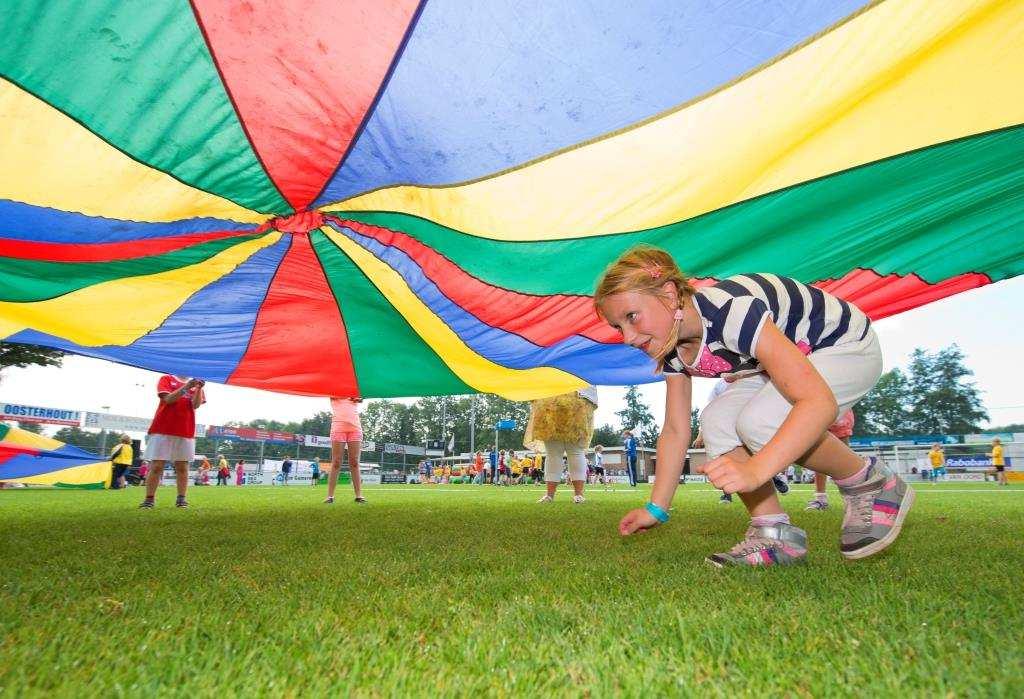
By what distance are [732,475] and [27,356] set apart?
61.1 feet

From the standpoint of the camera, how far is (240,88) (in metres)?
2.46

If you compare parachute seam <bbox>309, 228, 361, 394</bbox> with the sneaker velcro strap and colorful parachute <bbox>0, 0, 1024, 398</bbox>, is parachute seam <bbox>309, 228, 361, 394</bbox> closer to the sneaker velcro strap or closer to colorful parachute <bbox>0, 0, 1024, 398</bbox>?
colorful parachute <bbox>0, 0, 1024, 398</bbox>

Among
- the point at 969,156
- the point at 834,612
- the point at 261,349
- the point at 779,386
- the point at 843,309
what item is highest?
the point at 969,156

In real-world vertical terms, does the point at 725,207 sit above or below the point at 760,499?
above

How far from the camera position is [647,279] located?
1951mm

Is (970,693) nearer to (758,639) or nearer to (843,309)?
(758,639)

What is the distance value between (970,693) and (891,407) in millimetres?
76824

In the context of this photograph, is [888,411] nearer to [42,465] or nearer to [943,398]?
[943,398]

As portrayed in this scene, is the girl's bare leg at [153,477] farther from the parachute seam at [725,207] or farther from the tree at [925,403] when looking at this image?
the tree at [925,403]

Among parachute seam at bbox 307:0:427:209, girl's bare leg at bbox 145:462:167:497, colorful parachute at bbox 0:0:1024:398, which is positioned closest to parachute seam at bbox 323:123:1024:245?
colorful parachute at bbox 0:0:1024:398

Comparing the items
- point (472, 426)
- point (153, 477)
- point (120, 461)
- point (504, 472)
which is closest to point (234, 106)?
point (153, 477)

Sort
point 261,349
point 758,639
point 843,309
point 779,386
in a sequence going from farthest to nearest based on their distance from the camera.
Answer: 1. point 261,349
2. point 843,309
3. point 779,386
4. point 758,639

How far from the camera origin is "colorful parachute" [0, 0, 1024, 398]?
7.14 ft

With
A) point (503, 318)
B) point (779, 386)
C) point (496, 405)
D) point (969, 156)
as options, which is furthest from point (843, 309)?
point (496, 405)
